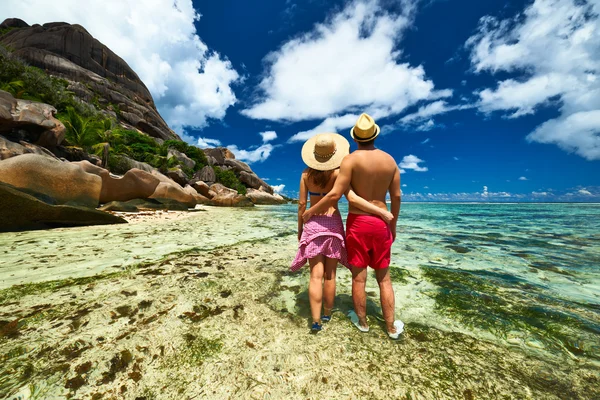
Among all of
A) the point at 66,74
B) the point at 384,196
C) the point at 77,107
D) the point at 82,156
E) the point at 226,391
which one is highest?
the point at 66,74

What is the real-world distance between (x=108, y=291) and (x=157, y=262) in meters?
1.20

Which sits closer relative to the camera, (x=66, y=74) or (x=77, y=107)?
(x=77, y=107)

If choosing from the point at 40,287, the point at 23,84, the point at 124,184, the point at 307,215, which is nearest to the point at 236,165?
the point at 23,84

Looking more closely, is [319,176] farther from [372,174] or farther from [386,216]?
[386,216]

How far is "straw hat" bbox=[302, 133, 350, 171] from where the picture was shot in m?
2.41

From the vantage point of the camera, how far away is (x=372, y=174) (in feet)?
7.69

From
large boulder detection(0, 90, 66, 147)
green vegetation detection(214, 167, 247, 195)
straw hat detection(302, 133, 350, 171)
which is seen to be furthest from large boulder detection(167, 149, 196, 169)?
straw hat detection(302, 133, 350, 171)

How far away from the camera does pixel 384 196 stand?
94.7 inches

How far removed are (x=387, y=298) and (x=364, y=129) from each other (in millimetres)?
1799

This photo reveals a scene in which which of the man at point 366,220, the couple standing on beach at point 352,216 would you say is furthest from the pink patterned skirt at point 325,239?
the man at point 366,220

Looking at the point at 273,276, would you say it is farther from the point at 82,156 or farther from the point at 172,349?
the point at 82,156

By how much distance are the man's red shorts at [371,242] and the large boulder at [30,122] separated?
16.7 metres

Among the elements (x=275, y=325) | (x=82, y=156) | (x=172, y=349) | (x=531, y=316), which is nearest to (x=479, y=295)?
(x=531, y=316)

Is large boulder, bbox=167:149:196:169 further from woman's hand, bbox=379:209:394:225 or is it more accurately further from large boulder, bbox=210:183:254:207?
woman's hand, bbox=379:209:394:225
